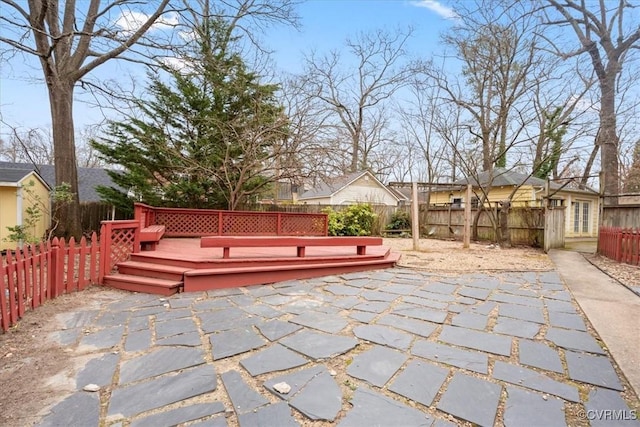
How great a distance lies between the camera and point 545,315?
3.38 metres

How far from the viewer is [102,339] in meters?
2.66

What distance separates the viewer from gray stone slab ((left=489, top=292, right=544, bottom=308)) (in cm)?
378

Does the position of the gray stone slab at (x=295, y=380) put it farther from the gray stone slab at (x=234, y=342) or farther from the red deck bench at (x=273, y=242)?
the red deck bench at (x=273, y=242)

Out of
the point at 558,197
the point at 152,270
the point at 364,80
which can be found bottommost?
the point at 152,270

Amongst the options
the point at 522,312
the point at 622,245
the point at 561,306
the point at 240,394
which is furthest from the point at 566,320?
the point at 622,245

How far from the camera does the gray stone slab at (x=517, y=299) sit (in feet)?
12.4

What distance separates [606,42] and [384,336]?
14.7 metres

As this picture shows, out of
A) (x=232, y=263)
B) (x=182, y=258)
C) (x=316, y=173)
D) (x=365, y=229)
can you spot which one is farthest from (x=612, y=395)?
(x=365, y=229)

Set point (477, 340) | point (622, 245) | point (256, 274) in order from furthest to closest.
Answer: point (622, 245) → point (256, 274) → point (477, 340)

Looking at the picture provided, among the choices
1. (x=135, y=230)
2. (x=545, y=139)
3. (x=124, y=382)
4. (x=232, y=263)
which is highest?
(x=545, y=139)

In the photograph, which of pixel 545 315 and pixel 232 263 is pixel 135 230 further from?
pixel 545 315

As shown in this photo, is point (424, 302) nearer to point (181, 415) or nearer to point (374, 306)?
point (374, 306)

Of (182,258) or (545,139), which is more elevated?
(545,139)

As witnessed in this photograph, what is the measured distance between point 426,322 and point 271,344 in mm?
1576
